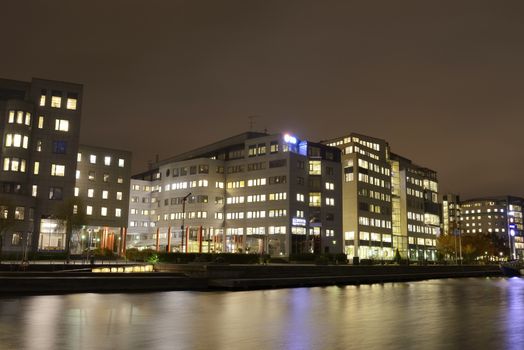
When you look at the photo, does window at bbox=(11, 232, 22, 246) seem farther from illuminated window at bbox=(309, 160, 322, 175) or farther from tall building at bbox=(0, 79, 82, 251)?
illuminated window at bbox=(309, 160, 322, 175)

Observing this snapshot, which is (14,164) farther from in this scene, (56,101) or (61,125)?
(56,101)

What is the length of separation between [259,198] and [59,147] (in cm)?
4894

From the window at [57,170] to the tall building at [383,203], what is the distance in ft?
246

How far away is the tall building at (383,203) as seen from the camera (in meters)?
138

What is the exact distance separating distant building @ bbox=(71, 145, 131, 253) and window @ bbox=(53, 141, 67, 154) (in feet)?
40.8

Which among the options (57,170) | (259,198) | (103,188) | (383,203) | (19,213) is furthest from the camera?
(383,203)

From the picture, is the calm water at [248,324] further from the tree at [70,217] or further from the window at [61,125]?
the window at [61,125]

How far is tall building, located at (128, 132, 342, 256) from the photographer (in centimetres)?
11994

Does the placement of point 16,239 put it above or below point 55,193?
below

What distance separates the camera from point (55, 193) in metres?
92.8

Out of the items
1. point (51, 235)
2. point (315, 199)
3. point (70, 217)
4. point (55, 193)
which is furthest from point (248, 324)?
point (315, 199)

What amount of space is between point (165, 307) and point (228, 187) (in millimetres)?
102678

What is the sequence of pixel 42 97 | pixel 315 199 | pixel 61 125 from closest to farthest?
pixel 42 97
pixel 61 125
pixel 315 199

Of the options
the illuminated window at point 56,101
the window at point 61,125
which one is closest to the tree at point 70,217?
the window at point 61,125
